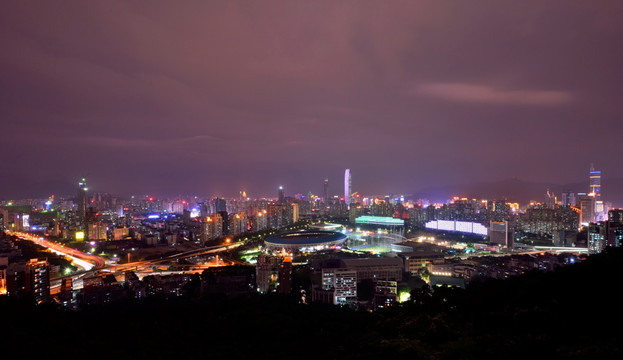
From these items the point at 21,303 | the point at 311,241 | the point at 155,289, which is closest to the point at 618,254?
the point at 21,303

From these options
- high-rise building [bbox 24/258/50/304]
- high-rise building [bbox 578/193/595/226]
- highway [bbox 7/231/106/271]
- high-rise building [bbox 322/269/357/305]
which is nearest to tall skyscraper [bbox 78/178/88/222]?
highway [bbox 7/231/106/271]

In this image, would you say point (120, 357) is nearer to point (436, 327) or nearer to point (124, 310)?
point (436, 327)

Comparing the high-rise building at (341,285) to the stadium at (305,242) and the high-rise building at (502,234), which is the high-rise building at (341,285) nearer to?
the stadium at (305,242)

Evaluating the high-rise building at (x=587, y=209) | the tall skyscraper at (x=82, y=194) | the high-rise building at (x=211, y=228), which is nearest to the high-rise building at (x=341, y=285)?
the high-rise building at (x=211, y=228)

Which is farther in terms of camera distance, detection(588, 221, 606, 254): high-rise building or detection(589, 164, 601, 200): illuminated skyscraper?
detection(589, 164, 601, 200): illuminated skyscraper

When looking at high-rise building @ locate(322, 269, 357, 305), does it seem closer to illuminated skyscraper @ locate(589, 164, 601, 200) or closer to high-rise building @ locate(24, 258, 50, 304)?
high-rise building @ locate(24, 258, 50, 304)

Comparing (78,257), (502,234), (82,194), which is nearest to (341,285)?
(502,234)

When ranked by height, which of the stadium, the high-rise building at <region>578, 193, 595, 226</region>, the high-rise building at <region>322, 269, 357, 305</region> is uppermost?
the high-rise building at <region>578, 193, 595, 226</region>

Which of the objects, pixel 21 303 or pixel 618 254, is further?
pixel 21 303

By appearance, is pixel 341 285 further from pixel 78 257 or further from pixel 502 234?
pixel 78 257
